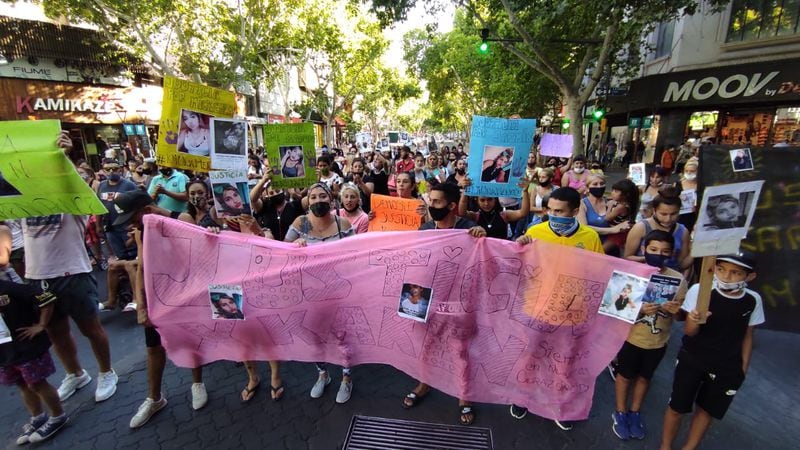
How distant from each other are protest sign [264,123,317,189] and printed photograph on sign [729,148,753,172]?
3.84 metres

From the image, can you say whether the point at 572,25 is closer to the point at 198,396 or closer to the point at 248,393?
the point at 248,393

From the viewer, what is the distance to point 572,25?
45.2ft

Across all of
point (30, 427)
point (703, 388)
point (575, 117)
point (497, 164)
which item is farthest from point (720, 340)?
point (575, 117)

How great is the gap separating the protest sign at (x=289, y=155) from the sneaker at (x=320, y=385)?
82.8 inches

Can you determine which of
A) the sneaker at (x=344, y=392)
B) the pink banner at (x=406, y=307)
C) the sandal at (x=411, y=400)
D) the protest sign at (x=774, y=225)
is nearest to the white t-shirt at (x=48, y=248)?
the pink banner at (x=406, y=307)

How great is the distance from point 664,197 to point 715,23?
639 inches

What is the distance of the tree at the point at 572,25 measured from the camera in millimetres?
9070

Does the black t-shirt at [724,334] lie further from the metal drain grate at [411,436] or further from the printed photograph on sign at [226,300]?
the printed photograph on sign at [226,300]

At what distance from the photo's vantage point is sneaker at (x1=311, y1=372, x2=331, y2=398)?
11.7 ft

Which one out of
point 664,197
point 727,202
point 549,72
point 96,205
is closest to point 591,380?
point 727,202

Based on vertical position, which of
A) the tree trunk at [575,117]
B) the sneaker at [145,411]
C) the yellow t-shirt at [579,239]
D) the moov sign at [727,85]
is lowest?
the sneaker at [145,411]

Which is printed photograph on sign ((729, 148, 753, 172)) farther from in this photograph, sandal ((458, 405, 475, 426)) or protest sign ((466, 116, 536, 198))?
sandal ((458, 405, 475, 426))

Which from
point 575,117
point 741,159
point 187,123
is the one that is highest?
point 575,117

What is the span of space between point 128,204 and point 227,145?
1.13m
